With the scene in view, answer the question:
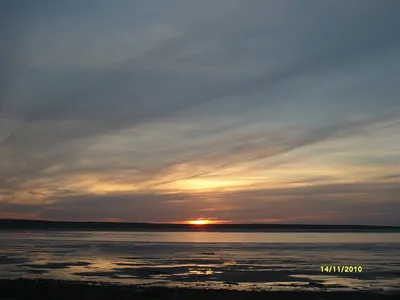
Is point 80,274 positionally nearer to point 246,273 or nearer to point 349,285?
point 246,273

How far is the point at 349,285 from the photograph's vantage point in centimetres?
2995

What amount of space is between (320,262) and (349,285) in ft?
45.0

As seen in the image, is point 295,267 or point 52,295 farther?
point 295,267

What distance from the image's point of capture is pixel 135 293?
2586 cm

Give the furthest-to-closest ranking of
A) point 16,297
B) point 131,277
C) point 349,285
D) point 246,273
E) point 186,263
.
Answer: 1. point 186,263
2. point 246,273
3. point 131,277
4. point 349,285
5. point 16,297

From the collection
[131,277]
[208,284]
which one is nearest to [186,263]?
[131,277]

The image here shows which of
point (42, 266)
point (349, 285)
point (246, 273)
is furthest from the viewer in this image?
point (42, 266)

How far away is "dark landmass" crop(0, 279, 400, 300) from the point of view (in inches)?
969

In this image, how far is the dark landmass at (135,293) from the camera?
2462 cm

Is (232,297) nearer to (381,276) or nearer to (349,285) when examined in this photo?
(349,285)
